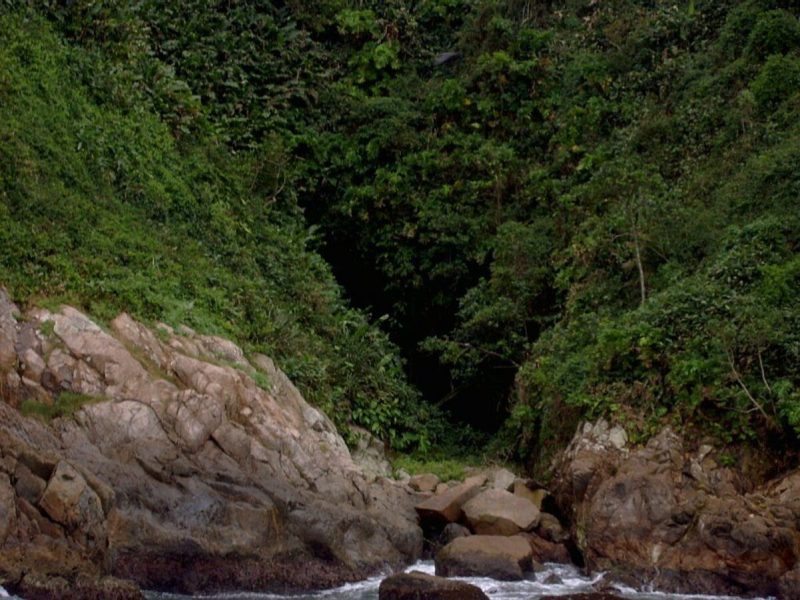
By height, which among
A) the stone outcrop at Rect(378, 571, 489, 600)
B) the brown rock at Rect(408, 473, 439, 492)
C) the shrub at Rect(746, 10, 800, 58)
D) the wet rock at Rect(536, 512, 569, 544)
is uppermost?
the shrub at Rect(746, 10, 800, 58)

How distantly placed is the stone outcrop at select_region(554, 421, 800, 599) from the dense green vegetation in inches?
32.8

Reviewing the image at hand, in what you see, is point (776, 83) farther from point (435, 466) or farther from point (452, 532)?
point (452, 532)

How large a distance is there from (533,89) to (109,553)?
71.3 feet

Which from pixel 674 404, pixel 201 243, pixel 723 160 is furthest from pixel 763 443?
pixel 201 243

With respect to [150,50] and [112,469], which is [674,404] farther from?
[150,50]

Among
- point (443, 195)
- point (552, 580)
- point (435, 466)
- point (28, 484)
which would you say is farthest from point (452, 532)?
point (443, 195)

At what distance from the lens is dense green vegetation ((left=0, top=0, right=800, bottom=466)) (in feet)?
63.1

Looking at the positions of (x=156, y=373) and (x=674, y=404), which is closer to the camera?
(x=156, y=373)

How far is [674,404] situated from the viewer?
18.6 meters

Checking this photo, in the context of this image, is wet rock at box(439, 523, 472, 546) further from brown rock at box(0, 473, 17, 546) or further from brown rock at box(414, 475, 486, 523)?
brown rock at box(0, 473, 17, 546)

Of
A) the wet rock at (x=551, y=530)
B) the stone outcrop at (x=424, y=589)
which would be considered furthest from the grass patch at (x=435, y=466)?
the stone outcrop at (x=424, y=589)

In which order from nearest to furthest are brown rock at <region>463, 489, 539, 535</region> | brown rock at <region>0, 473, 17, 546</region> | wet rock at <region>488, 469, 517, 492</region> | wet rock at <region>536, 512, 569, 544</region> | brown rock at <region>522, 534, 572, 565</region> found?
brown rock at <region>0, 473, 17, 546</region> < brown rock at <region>522, 534, 572, 565</region> < brown rock at <region>463, 489, 539, 535</region> < wet rock at <region>536, 512, 569, 544</region> < wet rock at <region>488, 469, 517, 492</region>

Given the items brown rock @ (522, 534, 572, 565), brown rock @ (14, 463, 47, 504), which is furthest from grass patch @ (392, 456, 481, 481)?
brown rock @ (14, 463, 47, 504)

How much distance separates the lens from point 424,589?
13773 mm
